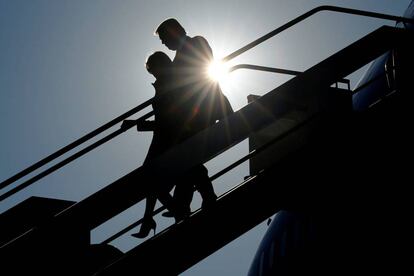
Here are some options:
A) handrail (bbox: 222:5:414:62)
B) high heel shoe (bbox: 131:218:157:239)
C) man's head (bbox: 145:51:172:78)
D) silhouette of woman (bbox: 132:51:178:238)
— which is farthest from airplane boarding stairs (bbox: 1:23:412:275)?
man's head (bbox: 145:51:172:78)

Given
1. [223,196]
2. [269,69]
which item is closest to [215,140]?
[223,196]

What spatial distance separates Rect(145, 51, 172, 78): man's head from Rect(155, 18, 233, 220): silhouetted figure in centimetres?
9

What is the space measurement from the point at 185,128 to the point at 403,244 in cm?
274

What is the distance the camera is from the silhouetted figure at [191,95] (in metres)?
5.14

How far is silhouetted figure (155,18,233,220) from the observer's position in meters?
5.14

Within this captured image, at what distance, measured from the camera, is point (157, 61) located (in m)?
5.40

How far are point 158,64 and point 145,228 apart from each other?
1670 mm

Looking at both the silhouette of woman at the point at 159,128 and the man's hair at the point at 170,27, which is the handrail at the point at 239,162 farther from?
the man's hair at the point at 170,27

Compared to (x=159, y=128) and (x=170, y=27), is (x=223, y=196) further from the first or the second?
(x=170, y=27)

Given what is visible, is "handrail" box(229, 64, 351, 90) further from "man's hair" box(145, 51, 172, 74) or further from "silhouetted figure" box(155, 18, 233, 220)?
"man's hair" box(145, 51, 172, 74)

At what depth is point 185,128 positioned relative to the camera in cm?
518

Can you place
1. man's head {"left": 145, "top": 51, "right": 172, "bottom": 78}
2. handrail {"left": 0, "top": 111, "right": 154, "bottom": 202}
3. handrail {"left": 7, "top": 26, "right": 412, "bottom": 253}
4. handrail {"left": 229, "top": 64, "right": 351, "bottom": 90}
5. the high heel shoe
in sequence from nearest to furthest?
handrail {"left": 7, "top": 26, "right": 412, "bottom": 253}, handrail {"left": 0, "top": 111, "right": 154, "bottom": 202}, the high heel shoe, man's head {"left": 145, "top": 51, "right": 172, "bottom": 78}, handrail {"left": 229, "top": 64, "right": 351, "bottom": 90}

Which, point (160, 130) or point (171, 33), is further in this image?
point (171, 33)

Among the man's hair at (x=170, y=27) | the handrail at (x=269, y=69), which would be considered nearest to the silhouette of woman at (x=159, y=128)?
the man's hair at (x=170, y=27)
